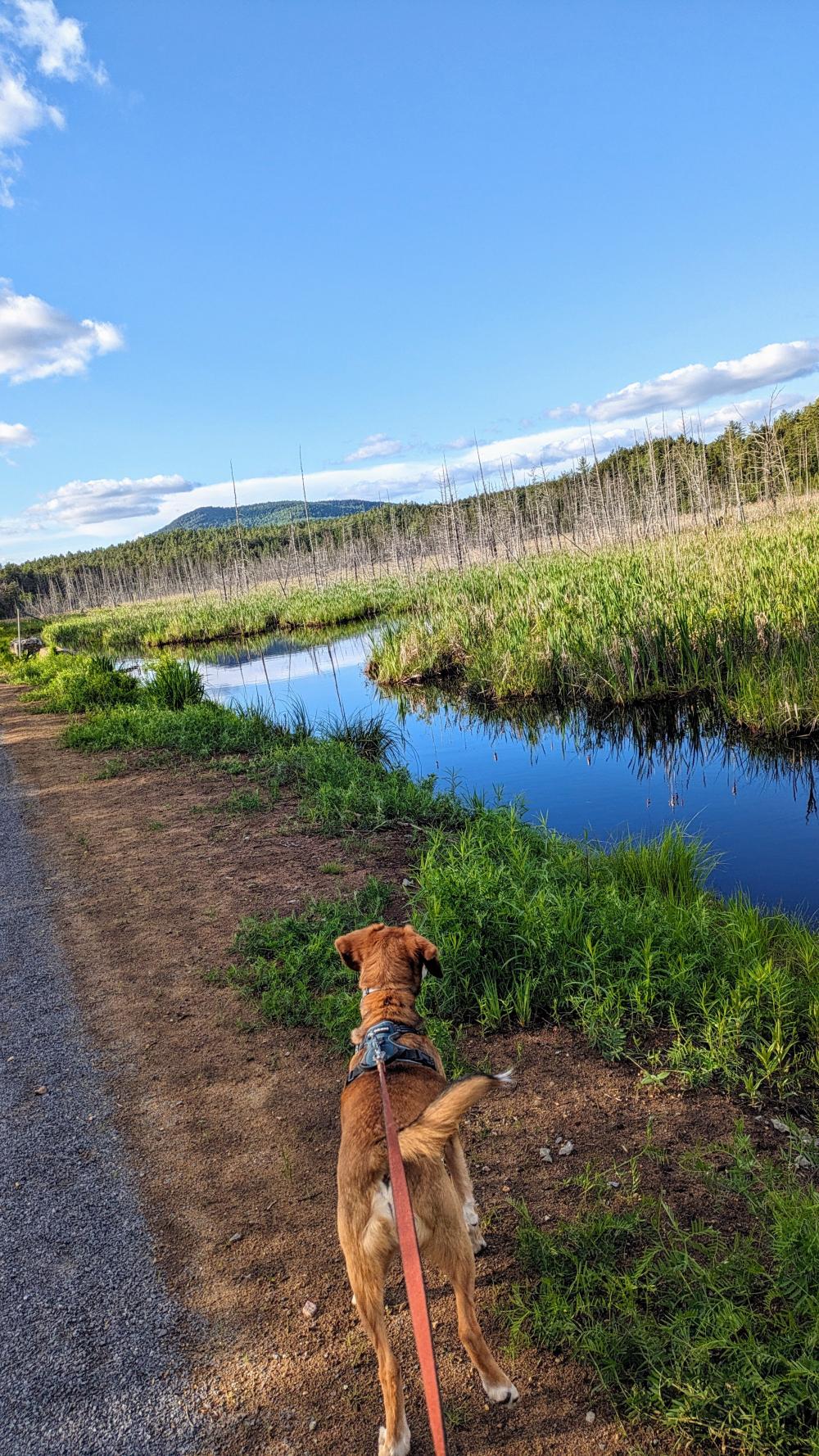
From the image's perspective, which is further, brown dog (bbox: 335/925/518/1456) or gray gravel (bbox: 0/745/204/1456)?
gray gravel (bbox: 0/745/204/1456)

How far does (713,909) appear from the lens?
16.3 ft

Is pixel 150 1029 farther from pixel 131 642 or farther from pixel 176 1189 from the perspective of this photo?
pixel 131 642

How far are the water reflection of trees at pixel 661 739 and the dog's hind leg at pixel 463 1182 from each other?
5642mm

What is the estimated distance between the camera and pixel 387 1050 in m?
2.38

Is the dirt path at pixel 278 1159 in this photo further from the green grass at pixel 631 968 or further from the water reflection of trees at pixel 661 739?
the water reflection of trees at pixel 661 739

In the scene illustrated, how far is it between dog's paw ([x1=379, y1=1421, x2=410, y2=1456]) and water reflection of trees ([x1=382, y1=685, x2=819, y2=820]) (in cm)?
629

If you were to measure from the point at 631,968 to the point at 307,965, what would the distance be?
1847 millimetres

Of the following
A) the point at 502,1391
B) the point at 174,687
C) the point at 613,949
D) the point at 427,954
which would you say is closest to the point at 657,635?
the point at 613,949

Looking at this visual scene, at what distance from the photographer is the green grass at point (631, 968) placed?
3559mm

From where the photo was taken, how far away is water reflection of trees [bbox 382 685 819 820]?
839 cm

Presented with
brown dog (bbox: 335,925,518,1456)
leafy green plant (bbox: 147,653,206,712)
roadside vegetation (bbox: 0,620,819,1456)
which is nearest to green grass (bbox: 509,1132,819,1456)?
roadside vegetation (bbox: 0,620,819,1456)

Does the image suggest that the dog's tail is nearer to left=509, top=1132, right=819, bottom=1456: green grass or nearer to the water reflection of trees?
left=509, top=1132, right=819, bottom=1456: green grass

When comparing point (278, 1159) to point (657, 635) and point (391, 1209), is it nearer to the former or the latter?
point (391, 1209)

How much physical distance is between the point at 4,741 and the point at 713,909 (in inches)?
497
